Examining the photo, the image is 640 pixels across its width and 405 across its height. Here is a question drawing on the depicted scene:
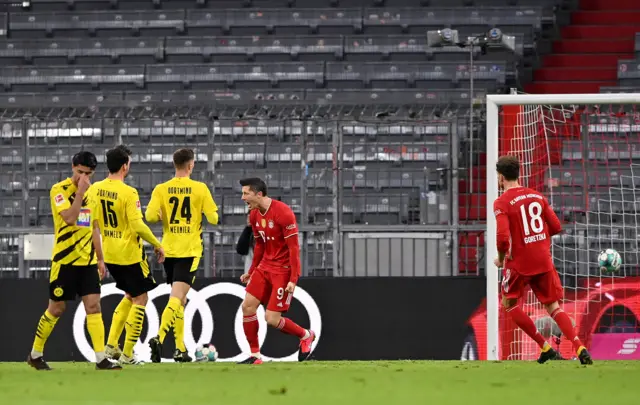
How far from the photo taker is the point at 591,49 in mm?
24750

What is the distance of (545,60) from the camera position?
2462cm

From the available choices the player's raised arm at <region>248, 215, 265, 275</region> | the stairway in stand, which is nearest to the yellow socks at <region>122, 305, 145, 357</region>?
the player's raised arm at <region>248, 215, 265, 275</region>

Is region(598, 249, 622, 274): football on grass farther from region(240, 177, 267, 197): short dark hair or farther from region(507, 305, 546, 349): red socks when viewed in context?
region(240, 177, 267, 197): short dark hair

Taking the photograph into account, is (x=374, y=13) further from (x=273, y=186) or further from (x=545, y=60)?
(x=273, y=186)

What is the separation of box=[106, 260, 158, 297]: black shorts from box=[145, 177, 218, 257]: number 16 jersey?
893 mm

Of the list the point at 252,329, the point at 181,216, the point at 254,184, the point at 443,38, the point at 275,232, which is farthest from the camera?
the point at 443,38

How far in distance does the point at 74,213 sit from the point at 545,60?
54.3 feet

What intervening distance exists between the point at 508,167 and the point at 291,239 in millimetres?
2037

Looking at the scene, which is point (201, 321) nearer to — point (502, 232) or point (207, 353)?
point (207, 353)

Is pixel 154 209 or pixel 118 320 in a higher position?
pixel 154 209

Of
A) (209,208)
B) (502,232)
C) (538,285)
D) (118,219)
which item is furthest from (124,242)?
(538,285)

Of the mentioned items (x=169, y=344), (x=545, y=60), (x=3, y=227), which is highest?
(x=545, y=60)

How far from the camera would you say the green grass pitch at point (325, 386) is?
20.6 feet

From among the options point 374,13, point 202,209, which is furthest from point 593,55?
point 202,209
